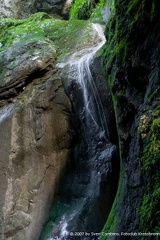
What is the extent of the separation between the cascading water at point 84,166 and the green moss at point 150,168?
277cm

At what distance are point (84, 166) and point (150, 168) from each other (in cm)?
358

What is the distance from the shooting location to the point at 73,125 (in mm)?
6656

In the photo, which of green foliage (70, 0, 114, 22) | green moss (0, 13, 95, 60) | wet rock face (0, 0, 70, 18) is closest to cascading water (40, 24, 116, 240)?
green moss (0, 13, 95, 60)

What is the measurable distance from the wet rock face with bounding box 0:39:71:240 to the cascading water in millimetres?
259

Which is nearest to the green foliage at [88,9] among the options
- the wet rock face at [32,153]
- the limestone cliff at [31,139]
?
the limestone cliff at [31,139]

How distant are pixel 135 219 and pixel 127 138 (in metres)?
1.06

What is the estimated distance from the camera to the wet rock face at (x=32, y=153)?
6254 millimetres

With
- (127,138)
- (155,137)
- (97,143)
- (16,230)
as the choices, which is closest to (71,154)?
(97,143)

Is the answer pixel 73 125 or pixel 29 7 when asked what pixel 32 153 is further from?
pixel 29 7

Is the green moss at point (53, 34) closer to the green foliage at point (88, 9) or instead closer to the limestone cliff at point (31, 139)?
the limestone cliff at point (31, 139)

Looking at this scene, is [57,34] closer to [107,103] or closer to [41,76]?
[41,76]

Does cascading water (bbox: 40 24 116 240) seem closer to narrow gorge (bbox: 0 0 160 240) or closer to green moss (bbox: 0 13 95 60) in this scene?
narrow gorge (bbox: 0 0 160 240)

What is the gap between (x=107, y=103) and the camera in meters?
6.02

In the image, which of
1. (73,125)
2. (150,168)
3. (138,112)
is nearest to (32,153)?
(73,125)
